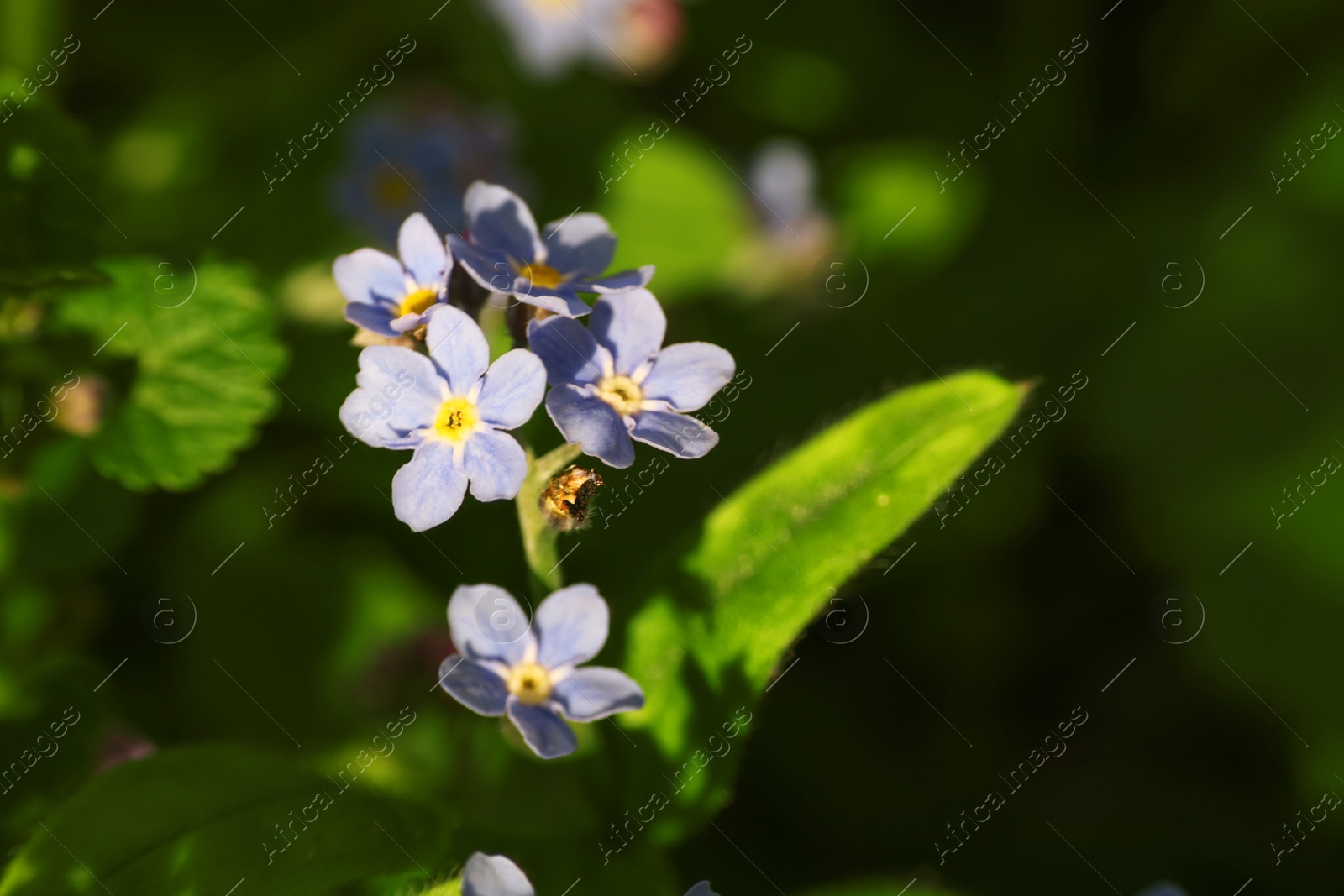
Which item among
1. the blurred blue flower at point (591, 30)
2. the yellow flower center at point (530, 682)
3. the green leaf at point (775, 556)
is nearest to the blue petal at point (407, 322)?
the yellow flower center at point (530, 682)

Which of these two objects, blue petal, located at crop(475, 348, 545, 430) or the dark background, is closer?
blue petal, located at crop(475, 348, 545, 430)

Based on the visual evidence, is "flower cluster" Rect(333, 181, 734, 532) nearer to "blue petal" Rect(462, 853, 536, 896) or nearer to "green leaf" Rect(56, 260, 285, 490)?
"blue petal" Rect(462, 853, 536, 896)

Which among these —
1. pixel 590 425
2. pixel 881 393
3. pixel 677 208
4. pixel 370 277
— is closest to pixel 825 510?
pixel 590 425

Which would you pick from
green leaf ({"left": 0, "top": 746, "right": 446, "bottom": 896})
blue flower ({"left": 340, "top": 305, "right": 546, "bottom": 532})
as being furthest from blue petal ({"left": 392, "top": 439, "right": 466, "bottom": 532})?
green leaf ({"left": 0, "top": 746, "right": 446, "bottom": 896})

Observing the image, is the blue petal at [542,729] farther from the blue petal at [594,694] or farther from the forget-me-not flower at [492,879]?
the forget-me-not flower at [492,879]

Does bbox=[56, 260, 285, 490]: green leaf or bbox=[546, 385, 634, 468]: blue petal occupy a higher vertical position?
bbox=[546, 385, 634, 468]: blue petal

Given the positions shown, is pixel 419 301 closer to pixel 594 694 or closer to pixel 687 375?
pixel 687 375

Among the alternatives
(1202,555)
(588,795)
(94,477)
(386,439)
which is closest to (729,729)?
(588,795)
